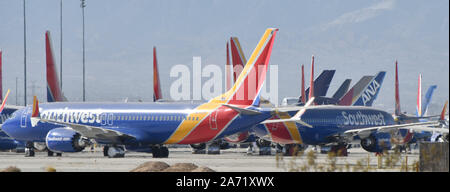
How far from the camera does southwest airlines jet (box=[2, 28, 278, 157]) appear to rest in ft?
156

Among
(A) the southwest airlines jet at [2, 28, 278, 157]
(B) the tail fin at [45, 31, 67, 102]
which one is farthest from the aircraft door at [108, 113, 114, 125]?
(B) the tail fin at [45, 31, 67, 102]

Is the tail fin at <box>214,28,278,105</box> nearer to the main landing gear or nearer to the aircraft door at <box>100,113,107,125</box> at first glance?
the main landing gear

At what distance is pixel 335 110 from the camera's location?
6038cm

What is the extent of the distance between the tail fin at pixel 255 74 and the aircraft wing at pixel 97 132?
7.30m

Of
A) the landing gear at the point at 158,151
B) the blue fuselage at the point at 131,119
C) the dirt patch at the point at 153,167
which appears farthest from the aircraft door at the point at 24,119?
the dirt patch at the point at 153,167

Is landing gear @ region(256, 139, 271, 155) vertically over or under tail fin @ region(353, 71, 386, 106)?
under

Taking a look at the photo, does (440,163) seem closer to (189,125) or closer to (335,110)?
(189,125)

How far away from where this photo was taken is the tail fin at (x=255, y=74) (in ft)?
155

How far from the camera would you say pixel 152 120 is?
50688 mm

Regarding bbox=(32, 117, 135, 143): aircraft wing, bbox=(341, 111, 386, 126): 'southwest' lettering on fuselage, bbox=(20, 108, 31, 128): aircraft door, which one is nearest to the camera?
bbox=(32, 117, 135, 143): aircraft wing
